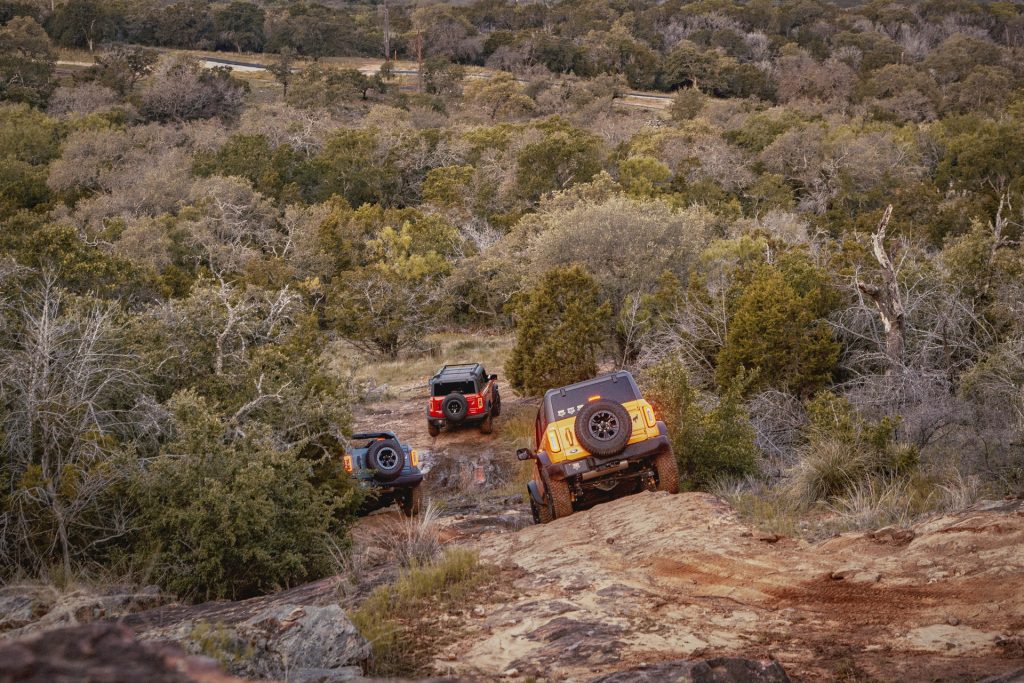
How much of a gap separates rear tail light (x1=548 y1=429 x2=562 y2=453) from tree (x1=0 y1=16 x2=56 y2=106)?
192 ft

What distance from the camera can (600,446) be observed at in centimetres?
1070

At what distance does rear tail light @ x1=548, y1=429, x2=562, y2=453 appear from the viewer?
11031 millimetres

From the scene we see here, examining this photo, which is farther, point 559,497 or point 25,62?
point 25,62

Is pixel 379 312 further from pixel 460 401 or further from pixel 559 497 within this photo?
pixel 559 497

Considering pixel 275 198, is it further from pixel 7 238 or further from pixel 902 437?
pixel 902 437

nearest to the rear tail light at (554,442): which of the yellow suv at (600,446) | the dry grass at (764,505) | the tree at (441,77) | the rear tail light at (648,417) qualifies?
the yellow suv at (600,446)

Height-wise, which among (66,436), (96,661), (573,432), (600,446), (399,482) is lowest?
(399,482)

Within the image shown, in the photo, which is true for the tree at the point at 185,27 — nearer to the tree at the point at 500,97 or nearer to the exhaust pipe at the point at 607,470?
the tree at the point at 500,97

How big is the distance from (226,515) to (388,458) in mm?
5988

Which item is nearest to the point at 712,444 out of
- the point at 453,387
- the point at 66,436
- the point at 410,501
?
the point at 410,501

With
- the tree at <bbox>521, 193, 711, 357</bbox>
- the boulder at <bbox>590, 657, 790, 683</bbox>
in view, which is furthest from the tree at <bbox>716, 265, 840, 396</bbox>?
the boulder at <bbox>590, 657, 790, 683</bbox>

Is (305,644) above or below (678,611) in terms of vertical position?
above

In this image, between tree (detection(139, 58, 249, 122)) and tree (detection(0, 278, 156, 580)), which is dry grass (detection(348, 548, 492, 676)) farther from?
tree (detection(139, 58, 249, 122))

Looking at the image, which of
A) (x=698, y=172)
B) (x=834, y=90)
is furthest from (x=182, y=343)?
(x=834, y=90)
